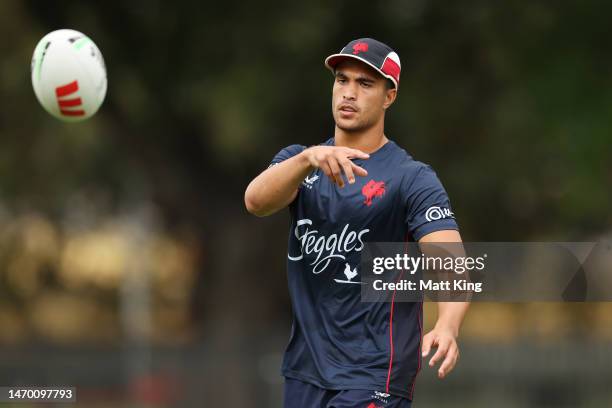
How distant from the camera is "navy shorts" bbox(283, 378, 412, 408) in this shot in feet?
21.3

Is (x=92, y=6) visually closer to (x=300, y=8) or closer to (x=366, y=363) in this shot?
(x=300, y=8)

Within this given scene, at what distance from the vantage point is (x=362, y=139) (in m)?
6.80

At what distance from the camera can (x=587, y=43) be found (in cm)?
1878

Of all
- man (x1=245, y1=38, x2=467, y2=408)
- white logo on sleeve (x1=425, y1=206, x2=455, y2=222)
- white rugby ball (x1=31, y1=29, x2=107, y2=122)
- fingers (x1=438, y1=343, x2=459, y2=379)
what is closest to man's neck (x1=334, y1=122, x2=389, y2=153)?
man (x1=245, y1=38, x2=467, y2=408)

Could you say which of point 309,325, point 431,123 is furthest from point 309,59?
point 309,325

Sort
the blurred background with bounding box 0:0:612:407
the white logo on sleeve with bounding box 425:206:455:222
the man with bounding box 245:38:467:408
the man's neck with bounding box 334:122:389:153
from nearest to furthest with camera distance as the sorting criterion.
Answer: the white logo on sleeve with bounding box 425:206:455:222, the man with bounding box 245:38:467:408, the man's neck with bounding box 334:122:389:153, the blurred background with bounding box 0:0:612:407

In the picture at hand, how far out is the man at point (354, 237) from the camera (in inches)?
257

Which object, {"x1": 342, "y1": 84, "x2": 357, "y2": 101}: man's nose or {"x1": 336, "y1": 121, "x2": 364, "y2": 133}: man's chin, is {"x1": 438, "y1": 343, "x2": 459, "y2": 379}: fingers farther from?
{"x1": 342, "y1": 84, "x2": 357, "y2": 101}: man's nose

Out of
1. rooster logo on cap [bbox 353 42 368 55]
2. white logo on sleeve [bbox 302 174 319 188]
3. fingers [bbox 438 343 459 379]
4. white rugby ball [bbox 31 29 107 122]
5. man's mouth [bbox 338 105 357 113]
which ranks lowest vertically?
fingers [bbox 438 343 459 379]

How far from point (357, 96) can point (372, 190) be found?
554 millimetres

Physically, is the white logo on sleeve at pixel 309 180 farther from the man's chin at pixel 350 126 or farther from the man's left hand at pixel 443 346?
the man's left hand at pixel 443 346

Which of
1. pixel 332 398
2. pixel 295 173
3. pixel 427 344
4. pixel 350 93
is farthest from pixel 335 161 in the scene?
pixel 332 398

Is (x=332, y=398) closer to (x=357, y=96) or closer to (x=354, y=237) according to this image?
(x=354, y=237)

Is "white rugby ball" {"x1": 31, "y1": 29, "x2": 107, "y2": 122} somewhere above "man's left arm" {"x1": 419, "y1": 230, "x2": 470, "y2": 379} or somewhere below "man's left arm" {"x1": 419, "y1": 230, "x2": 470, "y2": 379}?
above
